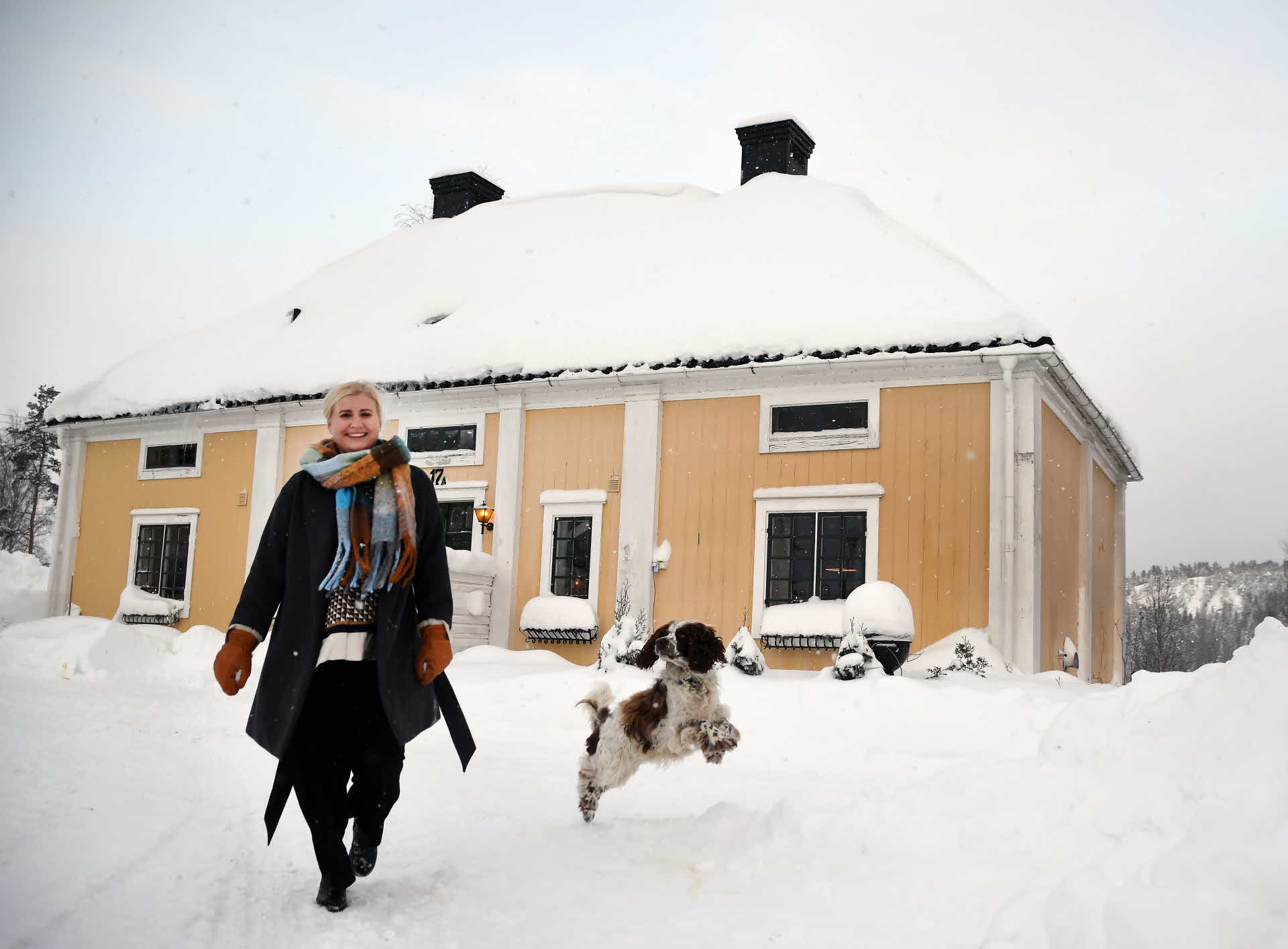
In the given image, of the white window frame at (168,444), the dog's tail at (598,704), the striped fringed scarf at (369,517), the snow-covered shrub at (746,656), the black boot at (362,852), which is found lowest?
the black boot at (362,852)

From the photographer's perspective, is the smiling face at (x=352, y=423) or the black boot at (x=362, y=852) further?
the smiling face at (x=352, y=423)

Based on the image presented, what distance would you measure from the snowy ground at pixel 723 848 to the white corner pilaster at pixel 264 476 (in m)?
9.72

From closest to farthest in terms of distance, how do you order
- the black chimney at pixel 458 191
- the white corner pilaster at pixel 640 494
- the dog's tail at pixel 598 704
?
the dog's tail at pixel 598 704 → the white corner pilaster at pixel 640 494 → the black chimney at pixel 458 191

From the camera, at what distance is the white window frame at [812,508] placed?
12.9 meters

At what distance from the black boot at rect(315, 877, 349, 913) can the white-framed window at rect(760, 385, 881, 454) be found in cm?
1011

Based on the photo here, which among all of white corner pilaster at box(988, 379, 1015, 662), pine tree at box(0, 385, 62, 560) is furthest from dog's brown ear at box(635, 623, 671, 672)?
pine tree at box(0, 385, 62, 560)

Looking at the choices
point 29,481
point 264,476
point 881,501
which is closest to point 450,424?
point 264,476

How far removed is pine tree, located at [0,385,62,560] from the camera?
32375mm

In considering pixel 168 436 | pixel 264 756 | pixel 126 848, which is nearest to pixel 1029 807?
pixel 126 848

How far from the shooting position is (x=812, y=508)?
523 inches

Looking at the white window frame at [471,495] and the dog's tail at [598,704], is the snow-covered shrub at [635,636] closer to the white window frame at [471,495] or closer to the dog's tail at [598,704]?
the white window frame at [471,495]

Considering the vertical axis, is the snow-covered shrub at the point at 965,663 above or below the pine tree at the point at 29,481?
below

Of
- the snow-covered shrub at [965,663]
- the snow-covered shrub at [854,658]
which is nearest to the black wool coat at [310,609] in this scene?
the snow-covered shrub at [854,658]

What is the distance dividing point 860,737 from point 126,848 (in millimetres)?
5911
